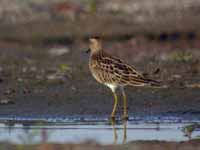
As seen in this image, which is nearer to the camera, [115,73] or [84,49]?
[115,73]

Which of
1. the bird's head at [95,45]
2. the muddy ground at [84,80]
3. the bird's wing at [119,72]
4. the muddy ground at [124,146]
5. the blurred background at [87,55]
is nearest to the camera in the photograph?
the muddy ground at [124,146]

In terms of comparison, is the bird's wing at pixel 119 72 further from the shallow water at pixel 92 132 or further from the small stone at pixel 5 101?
the small stone at pixel 5 101

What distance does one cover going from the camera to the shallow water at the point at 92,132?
34.7 ft

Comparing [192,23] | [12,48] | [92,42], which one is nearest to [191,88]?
[92,42]

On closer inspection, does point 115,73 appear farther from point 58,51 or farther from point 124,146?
point 58,51

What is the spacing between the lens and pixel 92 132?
1124 centimetres

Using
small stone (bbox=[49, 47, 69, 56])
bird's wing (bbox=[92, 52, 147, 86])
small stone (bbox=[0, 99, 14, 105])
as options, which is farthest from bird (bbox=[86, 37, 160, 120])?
small stone (bbox=[49, 47, 69, 56])

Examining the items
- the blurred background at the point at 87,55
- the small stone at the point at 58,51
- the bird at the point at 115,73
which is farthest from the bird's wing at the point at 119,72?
the small stone at the point at 58,51

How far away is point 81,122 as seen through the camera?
1216cm

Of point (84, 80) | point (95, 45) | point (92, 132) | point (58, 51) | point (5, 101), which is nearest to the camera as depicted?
point (92, 132)

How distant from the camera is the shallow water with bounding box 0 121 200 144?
10.6 meters

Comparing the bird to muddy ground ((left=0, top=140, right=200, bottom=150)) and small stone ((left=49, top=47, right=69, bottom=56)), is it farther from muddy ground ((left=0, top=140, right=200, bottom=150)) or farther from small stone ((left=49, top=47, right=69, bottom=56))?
small stone ((left=49, top=47, right=69, bottom=56))

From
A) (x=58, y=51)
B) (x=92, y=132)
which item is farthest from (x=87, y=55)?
(x=92, y=132)

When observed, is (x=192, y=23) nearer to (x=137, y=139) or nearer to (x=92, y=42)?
(x=92, y=42)
